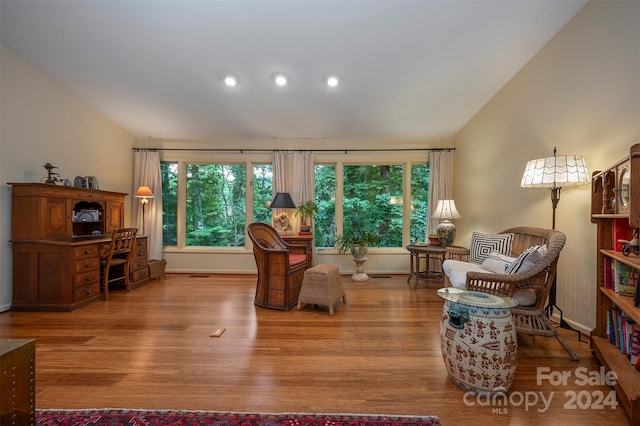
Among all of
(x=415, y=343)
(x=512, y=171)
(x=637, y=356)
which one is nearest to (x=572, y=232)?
(x=512, y=171)

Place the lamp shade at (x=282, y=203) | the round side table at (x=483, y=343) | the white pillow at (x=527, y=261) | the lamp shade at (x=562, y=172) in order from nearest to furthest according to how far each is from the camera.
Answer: the round side table at (x=483, y=343), the white pillow at (x=527, y=261), the lamp shade at (x=562, y=172), the lamp shade at (x=282, y=203)

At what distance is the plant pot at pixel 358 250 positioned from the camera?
439 centimetres

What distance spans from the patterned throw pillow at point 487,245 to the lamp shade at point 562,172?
2.53 feet

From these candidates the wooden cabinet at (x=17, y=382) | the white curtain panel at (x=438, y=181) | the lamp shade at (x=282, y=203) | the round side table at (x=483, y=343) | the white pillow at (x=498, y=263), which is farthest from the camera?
the white curtain panel at (x=438, y=181)

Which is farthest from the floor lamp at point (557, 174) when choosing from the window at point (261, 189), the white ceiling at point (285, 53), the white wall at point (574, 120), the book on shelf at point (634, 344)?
the window at point (261, 189)

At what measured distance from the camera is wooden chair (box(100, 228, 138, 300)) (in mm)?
3361

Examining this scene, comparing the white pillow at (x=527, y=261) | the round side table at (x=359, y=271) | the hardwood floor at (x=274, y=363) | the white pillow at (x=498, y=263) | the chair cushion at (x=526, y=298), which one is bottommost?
the hardwood floor at (x=274, y=363)

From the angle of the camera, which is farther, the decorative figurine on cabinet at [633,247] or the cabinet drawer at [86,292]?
the cabinet drawer at [86,292]

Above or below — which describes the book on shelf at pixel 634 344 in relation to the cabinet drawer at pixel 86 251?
below

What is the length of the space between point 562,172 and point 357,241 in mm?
2743

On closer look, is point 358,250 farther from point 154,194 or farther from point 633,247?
point 154,194

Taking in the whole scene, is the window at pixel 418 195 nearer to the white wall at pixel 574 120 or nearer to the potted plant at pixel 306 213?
the white wall at pixel 574 120

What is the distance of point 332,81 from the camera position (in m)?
3.38

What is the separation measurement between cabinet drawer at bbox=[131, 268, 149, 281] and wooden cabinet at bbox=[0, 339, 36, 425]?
10.0ft
